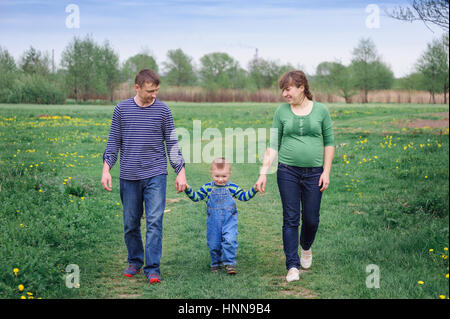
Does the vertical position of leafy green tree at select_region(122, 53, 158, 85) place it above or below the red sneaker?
above

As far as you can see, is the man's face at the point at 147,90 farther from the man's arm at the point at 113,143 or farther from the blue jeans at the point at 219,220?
the blue jeans at the point at 219,220

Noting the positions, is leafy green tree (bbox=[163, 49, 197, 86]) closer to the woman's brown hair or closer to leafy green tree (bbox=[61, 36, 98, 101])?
leafy green tree (bbox=[61, 36, 98, 101])

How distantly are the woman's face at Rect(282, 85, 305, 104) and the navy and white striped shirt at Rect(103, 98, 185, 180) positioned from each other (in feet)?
4.29

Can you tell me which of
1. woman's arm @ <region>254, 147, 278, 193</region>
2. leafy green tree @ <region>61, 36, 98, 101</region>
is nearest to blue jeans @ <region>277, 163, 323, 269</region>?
woman's arm @ <region>254, 147, 278, 193</region>

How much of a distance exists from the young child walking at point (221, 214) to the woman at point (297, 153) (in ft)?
1.62

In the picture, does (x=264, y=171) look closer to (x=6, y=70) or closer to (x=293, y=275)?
(x=293, y=275)

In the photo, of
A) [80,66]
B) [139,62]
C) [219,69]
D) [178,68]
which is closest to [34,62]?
[80,66]

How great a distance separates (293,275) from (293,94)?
1.95 metres

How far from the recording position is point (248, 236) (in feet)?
23.1

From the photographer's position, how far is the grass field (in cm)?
484

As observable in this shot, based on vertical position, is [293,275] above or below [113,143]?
below

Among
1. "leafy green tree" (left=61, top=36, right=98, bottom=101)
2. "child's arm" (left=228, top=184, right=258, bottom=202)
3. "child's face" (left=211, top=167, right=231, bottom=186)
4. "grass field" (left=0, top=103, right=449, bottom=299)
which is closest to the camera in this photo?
"grass field" (left=0, top=103, right=449, bottom=299)

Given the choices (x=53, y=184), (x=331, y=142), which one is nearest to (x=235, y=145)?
(x=53, y=184)
